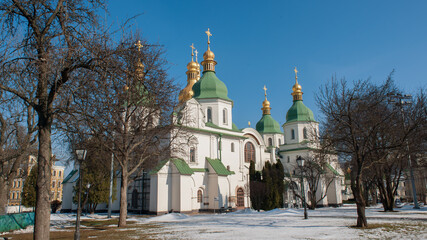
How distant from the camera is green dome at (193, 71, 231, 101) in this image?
38594 mm

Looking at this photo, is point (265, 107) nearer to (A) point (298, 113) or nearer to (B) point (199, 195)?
(A) point (298, 113)

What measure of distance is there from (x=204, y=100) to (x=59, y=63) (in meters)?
30.7

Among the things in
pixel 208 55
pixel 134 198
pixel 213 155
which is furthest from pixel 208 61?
pixel 134 198

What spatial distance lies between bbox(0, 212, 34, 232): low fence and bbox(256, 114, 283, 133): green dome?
41813 mm

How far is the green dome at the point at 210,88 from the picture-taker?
3859 cm

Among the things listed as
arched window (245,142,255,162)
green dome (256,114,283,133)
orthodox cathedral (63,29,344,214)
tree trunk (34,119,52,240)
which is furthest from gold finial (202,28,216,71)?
tree trunk (34,119,52,240)

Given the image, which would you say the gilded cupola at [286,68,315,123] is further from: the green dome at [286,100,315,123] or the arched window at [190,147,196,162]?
the arched window at [190,147,196,162]

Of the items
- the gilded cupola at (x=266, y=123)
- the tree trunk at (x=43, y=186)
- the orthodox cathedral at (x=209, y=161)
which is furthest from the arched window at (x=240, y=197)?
the tree trunk at (x=43, y=186)

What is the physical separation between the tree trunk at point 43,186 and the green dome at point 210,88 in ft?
97.5

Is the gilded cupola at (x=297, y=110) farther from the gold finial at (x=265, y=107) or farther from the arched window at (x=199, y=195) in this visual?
the arched window at (x=199, y=195)

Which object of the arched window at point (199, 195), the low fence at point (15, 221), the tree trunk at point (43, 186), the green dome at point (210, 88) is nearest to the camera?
the tree trunk at point (43, 186)

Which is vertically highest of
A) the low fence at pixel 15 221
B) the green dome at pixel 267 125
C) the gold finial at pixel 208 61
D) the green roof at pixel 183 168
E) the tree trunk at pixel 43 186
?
the gold finial at pixel 208 61

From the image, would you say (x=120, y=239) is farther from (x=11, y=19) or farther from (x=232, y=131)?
Answer: (x=232, y=131)

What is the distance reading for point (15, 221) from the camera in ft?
57.0
